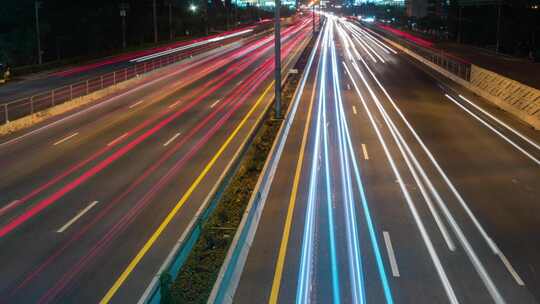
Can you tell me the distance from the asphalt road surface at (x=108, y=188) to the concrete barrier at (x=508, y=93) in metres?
13.8

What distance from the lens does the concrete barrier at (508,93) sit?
31783 millimetres

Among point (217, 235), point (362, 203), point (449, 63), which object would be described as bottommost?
point (362, 203)

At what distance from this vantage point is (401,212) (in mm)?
17875

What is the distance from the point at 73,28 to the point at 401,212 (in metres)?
72.7

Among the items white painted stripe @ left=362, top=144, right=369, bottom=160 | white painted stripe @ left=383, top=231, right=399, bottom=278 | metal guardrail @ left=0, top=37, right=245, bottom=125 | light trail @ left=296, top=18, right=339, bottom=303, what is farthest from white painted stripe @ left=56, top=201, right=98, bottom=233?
metal guardrail @ left=0, top=37, right=245, bottom=125

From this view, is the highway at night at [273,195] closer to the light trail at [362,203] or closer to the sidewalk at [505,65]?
the light trail at [362,203]

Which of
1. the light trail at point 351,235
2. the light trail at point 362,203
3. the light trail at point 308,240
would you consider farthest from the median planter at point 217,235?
the light trail at point 362,203

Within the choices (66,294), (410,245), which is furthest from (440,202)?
(66,294)

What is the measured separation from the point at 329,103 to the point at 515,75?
21.3 m

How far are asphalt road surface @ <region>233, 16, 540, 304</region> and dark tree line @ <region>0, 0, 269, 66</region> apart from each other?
46205 millimetres

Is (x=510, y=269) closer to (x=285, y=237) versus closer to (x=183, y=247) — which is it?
(x=285, y=237)

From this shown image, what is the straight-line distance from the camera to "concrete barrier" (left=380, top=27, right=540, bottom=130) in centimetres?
3178

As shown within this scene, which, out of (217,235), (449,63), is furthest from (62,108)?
(449,63)

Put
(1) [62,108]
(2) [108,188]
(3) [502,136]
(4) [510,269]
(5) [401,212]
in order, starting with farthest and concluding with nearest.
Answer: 1. (1) [62,108]
2. (3) [502,136]
3. (2) [108,188]
4. (5) [401,212]
5. (4) [510,269]
